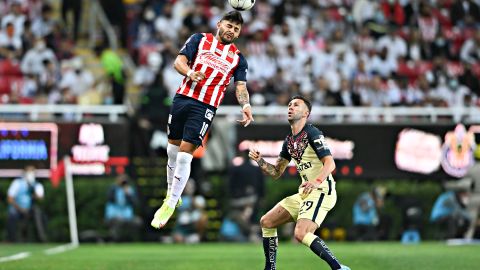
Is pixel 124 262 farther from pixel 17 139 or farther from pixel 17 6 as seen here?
pixel 17 6

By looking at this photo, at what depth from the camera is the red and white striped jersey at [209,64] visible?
16.2 metres

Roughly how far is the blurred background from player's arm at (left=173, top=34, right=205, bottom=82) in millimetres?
12872

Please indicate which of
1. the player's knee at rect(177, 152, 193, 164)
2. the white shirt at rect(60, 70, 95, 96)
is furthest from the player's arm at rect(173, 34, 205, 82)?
the white shirt at rect(60, 70, 95, 96)

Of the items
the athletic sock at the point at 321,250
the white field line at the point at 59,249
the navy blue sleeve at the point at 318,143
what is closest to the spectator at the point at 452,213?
the white field line at the point at 59,249

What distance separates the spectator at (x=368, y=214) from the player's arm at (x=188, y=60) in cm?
1445

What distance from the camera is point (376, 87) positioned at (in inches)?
1238

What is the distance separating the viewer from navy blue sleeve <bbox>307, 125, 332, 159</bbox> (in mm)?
14508

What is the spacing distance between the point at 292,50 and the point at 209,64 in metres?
15.3

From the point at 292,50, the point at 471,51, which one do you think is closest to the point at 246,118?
the point at 292,50

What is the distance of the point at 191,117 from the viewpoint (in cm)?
1628

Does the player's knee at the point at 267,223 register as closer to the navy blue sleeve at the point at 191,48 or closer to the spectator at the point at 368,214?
the navy blue sleeve at the point at 191,48

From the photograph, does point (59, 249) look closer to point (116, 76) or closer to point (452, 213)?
point (116, 76)

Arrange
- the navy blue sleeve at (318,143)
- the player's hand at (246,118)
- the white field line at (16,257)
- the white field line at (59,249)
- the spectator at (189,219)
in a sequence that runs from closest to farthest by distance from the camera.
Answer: the navy blue sleeve at (318,143) → the player's hand at (246,118) → the white field line at (16,257) → the white field line at (59,249) → the spectator at (189,219)

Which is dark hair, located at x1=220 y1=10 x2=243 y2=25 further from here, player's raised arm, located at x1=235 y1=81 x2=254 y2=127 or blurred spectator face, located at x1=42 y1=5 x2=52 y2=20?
blurred spectator face, located at x1=42 y1=5 x2=52 y2=20
